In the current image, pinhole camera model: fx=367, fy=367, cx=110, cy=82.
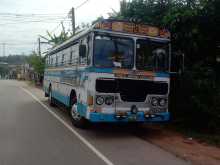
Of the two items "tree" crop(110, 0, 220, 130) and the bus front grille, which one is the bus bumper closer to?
the bus front grille

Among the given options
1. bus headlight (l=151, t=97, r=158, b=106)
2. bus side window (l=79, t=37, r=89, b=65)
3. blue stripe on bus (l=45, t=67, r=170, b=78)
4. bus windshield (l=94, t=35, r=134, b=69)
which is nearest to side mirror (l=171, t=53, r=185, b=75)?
blue stripe on bus (l=45, t=67, r=170, b=78)

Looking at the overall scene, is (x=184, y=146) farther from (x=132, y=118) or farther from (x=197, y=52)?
(x=197, y=52)

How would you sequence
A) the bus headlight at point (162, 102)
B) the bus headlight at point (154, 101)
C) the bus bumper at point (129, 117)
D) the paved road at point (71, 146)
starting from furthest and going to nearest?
the bus headlight at point (162, 102) < the bus headlight at point (154, 101) < the bus bumper at point (129, 117) < the paved road at point (71, 146)

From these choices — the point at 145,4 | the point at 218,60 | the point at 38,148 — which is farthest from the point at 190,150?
the point at 145,4

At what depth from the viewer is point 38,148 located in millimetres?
8680

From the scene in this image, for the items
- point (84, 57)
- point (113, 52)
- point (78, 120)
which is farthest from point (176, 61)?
point (78, 120)

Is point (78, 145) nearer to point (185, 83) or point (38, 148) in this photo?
point (38, 148)

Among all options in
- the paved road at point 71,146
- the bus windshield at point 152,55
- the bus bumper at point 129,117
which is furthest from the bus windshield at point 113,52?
the paved road at point 71,146

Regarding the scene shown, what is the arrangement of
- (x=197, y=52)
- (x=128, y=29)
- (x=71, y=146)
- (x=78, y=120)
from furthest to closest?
(x=197, y=52) < (x=78, y=120) < (x=128, y=29) < (x=71, y=146)

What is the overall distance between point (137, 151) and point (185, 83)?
12.7ft

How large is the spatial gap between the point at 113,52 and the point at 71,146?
2926 millimetres

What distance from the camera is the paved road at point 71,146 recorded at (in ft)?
25.3

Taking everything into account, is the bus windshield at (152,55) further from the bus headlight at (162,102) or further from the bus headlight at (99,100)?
the bus headlight at (99,100)

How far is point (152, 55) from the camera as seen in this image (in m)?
10.8
